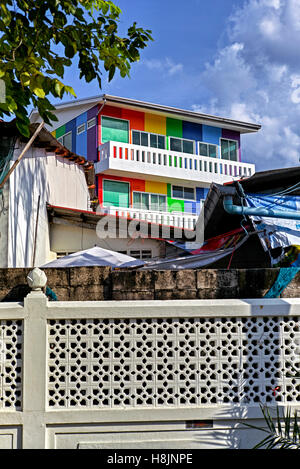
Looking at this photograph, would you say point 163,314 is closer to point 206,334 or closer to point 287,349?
point 206,334

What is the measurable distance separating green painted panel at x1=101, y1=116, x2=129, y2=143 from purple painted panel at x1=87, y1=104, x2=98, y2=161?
32 centimetres

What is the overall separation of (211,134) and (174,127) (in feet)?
5.84

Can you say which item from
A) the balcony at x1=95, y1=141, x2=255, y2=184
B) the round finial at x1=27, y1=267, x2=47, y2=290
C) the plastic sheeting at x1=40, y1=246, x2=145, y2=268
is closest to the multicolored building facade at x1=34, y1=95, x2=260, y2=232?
the balcony at x1=95, y1=141, x2=255, y2=184

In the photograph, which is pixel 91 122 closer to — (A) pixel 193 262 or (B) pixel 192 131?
(B) pixel 192 131

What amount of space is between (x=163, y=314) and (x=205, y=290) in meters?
0.53

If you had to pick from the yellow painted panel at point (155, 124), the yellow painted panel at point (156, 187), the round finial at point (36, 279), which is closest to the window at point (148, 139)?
the yellow painted panel at point (155, 124)

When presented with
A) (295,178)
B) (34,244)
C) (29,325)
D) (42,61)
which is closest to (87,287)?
(29,325)

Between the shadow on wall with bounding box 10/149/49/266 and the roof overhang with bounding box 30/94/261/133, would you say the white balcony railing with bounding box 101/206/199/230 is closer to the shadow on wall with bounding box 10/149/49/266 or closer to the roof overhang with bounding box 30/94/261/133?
the roof overhang with bounding box 30/94/261/133

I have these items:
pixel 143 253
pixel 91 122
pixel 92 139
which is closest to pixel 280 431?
pixel 143 253

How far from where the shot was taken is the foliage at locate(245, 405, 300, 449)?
13.7 feet

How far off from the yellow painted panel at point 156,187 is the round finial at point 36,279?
1596cm

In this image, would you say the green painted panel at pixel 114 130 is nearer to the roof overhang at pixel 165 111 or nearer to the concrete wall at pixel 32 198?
the roof overhang at pixel 165 111

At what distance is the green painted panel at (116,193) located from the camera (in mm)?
19438
